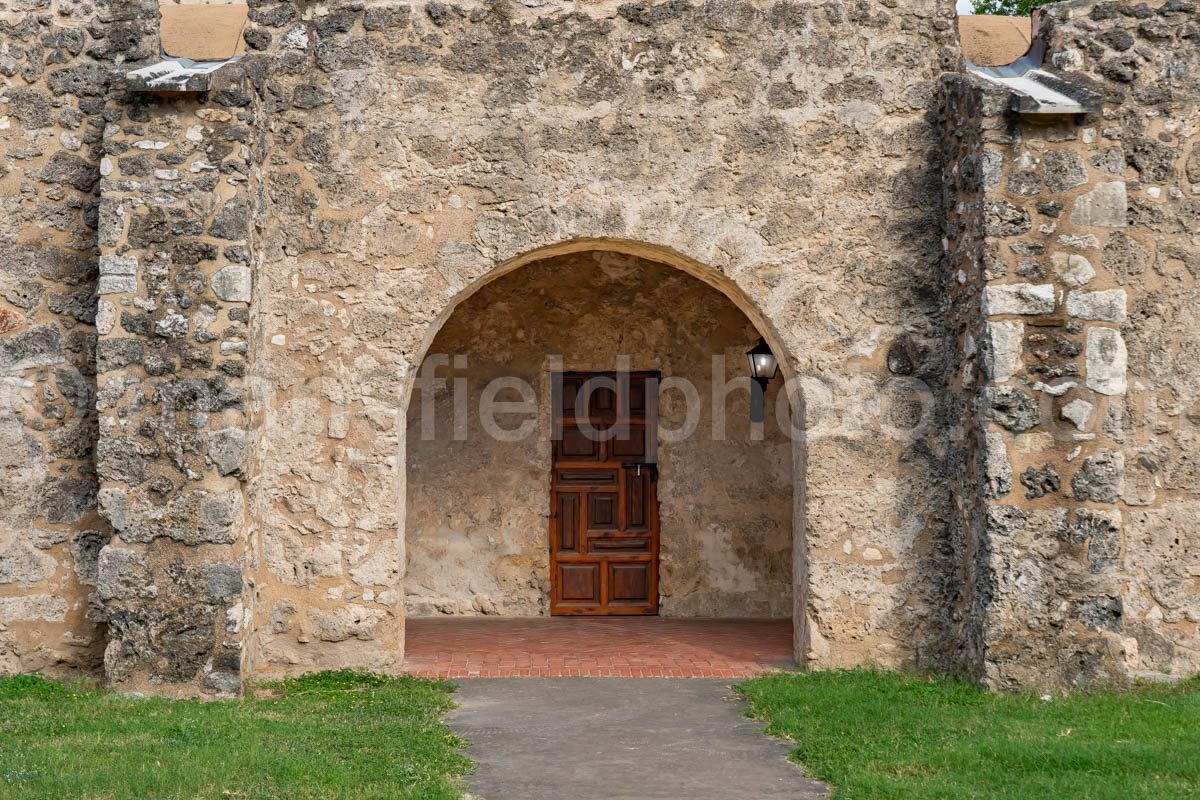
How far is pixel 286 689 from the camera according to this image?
5.65 m

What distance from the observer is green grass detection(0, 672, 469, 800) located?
12.9 ft

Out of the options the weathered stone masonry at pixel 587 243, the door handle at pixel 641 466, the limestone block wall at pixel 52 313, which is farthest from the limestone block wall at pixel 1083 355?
the limestone block wall at pixel 52 313

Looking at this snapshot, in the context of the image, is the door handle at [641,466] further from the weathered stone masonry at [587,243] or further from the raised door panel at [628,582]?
the weathered stone masonry at [587,243]

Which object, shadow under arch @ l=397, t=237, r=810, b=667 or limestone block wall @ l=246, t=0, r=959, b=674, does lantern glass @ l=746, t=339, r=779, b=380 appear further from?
limestone block wall @ l=246, t=0, r=959, b=674

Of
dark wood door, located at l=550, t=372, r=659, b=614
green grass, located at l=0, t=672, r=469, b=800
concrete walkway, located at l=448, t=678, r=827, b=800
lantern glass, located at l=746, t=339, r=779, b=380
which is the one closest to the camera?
green grass, located at l=0, t=672, r=469, b=800

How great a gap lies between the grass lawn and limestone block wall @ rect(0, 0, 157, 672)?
3.50 metres

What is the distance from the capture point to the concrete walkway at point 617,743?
4.12m

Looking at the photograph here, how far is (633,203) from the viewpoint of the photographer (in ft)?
19.7

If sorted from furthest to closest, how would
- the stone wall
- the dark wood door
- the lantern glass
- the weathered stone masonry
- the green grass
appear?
the dark wood door, the stone wall, the lantern glass, the weathered stone masonry, the green grass

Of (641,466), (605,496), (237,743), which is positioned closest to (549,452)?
(605,496)

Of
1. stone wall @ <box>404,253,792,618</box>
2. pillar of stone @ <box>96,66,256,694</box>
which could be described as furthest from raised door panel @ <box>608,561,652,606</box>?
pillar of stone @ <box>96,66,256,694</box>

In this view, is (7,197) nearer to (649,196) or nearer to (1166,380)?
(649,196)

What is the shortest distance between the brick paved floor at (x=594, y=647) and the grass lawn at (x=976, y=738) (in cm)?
72

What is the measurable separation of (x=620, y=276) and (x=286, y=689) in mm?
3913
